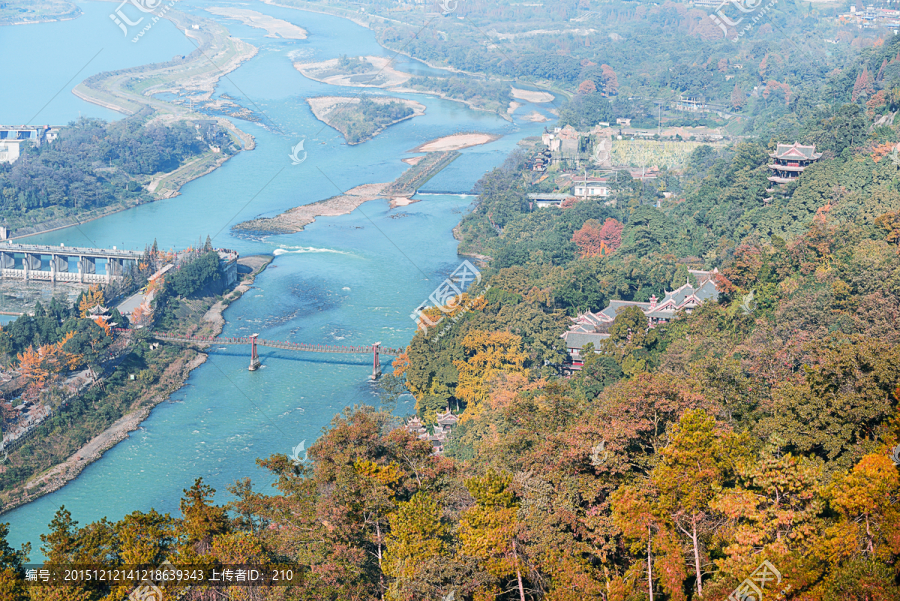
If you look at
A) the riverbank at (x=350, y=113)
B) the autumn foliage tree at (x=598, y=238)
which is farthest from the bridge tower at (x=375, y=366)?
the riverbank at (x=350, y=113)

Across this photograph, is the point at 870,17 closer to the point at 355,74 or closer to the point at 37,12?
the point at 355,74

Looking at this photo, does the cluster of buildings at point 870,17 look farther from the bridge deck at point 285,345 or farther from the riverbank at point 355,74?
the bridge deck at point 285,345

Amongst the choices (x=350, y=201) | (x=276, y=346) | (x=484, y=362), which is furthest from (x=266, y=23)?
(x=484, y=362)

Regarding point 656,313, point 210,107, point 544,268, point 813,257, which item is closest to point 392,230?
point 544,268

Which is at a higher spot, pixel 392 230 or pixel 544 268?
pixel 544 268

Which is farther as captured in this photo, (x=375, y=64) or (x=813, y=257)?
(x=375, y=64)

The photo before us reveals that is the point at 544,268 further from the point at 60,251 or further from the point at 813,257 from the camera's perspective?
the point at 60,251
